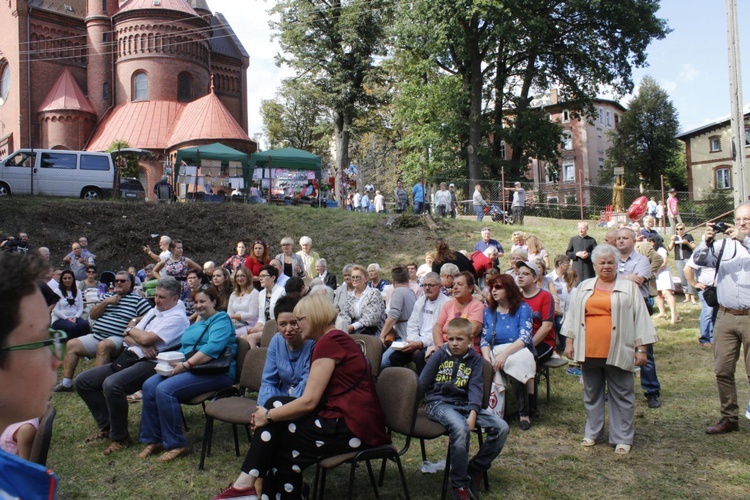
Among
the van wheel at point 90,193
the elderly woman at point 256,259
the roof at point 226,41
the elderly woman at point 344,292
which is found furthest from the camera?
the roof at point 226,41

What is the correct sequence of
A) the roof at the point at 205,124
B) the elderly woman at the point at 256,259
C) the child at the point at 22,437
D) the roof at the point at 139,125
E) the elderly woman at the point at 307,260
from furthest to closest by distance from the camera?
the roof at the point at 139,125 → the roof at the point at 205,124 → the elderly woman at the point at 307,260 → the elderly woman at the point at 256,259 → the child at the point at 22,437

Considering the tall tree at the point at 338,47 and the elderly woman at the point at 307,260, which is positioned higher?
the tall tree at the point at 338,47

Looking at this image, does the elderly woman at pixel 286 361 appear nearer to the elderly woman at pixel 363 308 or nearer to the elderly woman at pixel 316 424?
the elderly woman at pixel 316 424

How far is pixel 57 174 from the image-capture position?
19578 millimetres

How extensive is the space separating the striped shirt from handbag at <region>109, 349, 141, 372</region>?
34.9 inches

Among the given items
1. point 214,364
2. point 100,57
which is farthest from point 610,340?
point 100,57

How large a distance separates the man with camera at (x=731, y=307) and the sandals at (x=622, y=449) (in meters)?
0.95

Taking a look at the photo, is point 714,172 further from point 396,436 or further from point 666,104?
point 396,436

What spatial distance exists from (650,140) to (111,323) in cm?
4684

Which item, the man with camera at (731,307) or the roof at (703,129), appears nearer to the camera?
the man with camera at (731,307)

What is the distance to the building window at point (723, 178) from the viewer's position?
40469 millimetres

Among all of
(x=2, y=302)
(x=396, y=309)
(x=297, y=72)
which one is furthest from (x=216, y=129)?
(x=2, y=302)

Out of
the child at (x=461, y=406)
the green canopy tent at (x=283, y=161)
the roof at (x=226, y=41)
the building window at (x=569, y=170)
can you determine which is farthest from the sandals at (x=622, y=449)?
the building window at (x=569, y=170)

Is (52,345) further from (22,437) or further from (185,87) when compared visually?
(185,87)
